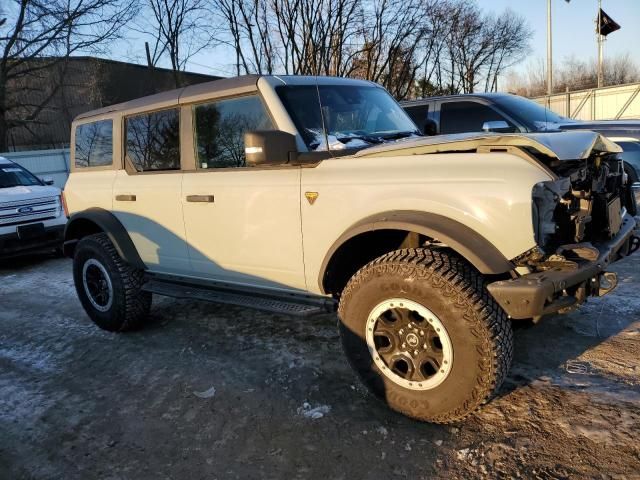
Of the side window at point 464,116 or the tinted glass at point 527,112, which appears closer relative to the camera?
the tinted glass at point 527,112

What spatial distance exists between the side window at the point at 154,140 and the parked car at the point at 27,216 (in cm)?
451

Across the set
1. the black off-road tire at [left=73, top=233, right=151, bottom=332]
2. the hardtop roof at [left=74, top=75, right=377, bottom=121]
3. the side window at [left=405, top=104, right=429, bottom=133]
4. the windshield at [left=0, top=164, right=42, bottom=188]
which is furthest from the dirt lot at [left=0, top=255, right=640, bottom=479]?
the windshield at [left=0, top=164, right=42, bottom=188]

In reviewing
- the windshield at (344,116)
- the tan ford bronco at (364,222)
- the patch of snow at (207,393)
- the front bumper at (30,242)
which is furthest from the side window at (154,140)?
the front bumper at (30,242)

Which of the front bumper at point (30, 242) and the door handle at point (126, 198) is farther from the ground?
the door handle at point (126, 198)

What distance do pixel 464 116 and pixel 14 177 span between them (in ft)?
25.3

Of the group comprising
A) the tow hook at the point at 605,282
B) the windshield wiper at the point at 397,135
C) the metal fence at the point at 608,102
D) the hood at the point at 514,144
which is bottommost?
the tow hook at the point at 605,282

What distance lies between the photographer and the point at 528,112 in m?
7.13

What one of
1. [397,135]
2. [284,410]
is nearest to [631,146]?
[397,135]

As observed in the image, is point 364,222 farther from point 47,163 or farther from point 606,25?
point 606,25

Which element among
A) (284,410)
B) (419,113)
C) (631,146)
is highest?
(419,113)

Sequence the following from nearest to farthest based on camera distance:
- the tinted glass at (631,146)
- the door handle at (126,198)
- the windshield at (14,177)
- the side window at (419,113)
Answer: the door handle at (126,198) < the tinted glass at (631,146) < the side window at (419,113) < the windshield at (14,177)

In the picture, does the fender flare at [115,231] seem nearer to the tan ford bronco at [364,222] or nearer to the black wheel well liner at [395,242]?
the tan ford bronco at [364,222]

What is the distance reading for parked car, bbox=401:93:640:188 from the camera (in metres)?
6.70

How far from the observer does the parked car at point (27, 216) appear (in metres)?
8.10
